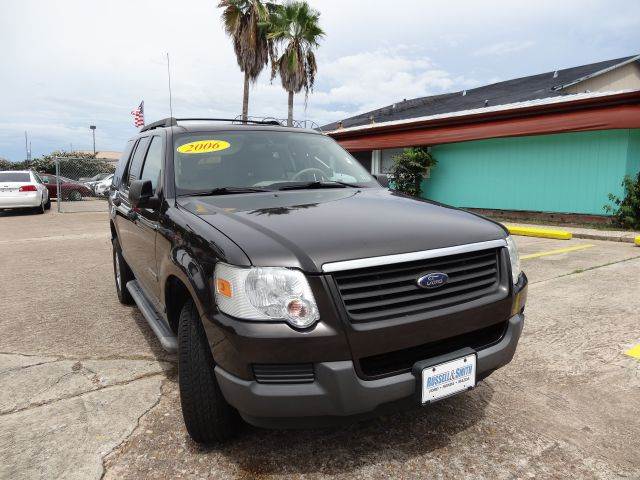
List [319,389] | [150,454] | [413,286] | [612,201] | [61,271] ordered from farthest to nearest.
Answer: [612,201], [61,271], [150,454], [413,286], [319,389]

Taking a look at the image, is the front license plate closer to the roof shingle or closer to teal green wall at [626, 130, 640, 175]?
teal green wall at [626, 130, 640, 175]

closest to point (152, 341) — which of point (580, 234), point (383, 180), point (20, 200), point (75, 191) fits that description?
point (383, 180)

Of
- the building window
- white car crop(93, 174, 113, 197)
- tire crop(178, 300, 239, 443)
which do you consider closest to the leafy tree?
the building window

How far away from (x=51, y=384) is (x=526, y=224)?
11.4 meters

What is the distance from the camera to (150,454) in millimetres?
2373

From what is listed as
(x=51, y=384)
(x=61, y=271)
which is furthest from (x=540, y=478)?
(x=61, y=271)

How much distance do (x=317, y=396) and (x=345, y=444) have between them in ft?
2.24

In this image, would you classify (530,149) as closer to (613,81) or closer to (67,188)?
(613,81)

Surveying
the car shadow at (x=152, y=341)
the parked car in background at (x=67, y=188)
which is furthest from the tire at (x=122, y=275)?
the parked car in background at (x=67, y=188)

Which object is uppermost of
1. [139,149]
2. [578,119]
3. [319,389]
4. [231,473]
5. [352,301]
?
[578,119]

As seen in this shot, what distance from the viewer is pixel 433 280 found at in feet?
7.01

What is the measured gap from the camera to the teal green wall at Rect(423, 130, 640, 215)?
11.1 meters

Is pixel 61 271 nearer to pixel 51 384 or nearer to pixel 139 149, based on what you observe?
pixel 139 149

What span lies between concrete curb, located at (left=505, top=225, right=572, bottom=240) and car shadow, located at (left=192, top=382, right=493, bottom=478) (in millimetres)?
8311
